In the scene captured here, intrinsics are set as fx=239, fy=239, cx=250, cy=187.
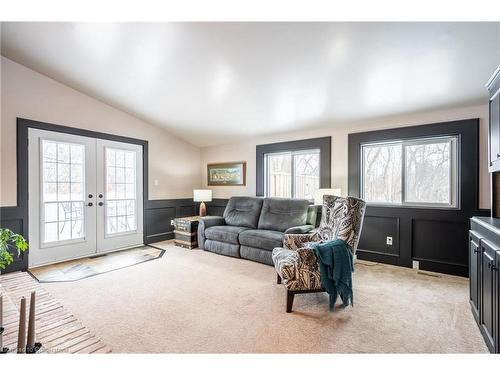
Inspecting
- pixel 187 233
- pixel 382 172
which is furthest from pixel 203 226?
pixel 382 172

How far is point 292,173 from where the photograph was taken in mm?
4445

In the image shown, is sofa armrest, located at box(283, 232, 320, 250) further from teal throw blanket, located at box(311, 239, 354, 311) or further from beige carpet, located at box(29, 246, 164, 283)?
beige carpet, located at box(29, 246, 164, 283)

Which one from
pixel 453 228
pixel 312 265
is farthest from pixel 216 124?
pixel 453 228

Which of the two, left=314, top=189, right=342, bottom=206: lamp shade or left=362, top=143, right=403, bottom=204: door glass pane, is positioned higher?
left=362, top=143, right=403, bottom=204: door glass pane

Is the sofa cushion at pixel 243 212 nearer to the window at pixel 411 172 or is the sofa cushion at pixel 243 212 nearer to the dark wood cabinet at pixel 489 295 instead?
the window at pixel 411 172

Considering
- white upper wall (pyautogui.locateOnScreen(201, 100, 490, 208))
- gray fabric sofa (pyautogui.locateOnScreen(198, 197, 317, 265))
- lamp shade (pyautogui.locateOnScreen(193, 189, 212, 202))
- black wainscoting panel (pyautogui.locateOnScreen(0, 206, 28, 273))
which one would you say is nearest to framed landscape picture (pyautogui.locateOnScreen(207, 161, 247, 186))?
white upper wall (pyautogui.locateOnScreen(201, 100, 490, 208))

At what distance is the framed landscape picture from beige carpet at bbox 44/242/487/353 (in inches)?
90.2

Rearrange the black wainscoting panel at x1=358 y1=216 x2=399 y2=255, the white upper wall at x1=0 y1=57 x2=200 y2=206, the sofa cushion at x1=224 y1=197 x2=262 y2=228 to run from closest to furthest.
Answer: the white upper wall at x1=0 y1=57 x2=200 y2=206 → the black wainscoting panel at x1=358 y1=216 x2=399 y2=255 → the sofa cushion at x1=224 y1=197 x2=262 y2=228

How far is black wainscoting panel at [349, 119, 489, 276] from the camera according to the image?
289 centimetres

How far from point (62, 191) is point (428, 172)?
208 inches

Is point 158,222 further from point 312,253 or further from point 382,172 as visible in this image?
point 382,172

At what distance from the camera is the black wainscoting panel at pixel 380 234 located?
3.41 m

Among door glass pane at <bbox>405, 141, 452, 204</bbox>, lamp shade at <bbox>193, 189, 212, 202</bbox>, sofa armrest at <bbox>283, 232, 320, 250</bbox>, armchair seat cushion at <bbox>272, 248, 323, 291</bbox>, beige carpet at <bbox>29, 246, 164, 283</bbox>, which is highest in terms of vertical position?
door glass pane at <bbox>405, 141, 452, 204</bbox>

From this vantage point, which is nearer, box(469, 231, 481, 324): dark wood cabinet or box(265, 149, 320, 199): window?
box(469, 231, 481, 324): dark wood cabinet
